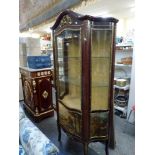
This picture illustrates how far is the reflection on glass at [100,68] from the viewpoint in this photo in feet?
6.20

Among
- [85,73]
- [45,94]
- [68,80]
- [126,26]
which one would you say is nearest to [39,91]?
[45,94]

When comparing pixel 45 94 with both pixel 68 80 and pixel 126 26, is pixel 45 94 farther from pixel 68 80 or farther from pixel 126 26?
pixel 126 26

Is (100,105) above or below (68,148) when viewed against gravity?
above

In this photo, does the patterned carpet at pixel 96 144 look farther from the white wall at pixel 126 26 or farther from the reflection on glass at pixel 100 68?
the white wall at pixel 126 26

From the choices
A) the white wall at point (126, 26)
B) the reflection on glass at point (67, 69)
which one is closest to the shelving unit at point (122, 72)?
the white wall at point (126, 26)

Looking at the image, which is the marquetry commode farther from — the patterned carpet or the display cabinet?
the display cabinet

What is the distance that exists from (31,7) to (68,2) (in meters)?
1.59

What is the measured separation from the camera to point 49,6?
285cm

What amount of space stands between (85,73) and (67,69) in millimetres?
621

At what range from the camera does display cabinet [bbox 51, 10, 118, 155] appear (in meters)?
1.74

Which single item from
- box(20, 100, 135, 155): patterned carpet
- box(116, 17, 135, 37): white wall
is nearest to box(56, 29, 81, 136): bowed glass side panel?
box(20, 100, 135, 155): patterned carpet

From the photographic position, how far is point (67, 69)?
2.33 meters
